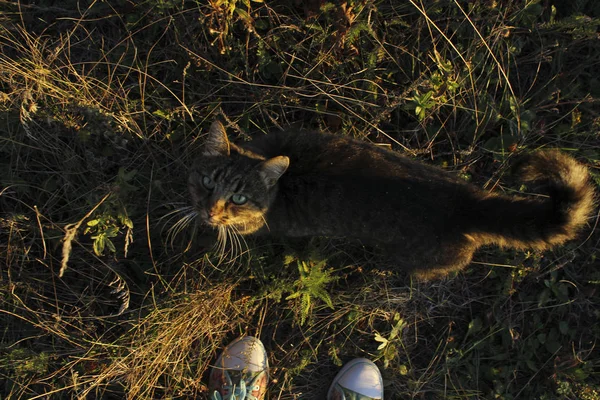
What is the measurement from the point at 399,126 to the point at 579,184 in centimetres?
135

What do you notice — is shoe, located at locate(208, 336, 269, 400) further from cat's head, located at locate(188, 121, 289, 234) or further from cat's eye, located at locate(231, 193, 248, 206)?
cat's eye, located at locate(231, 193, 248, 206)

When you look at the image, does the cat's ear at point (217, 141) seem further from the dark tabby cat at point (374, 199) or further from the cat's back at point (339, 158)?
the cat's back at point (339, 158)

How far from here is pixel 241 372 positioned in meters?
2.91

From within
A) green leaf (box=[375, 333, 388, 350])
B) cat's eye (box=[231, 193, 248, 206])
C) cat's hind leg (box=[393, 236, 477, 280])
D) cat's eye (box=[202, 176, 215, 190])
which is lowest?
green leaf (box=[375, 333, 388, 350])

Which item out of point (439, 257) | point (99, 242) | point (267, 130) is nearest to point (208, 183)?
point (99, 242)

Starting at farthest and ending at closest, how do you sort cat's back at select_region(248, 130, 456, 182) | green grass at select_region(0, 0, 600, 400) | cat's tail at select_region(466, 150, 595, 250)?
green grass at select_region(0, 0, 600, 400)
cat's back at select_region(248, 130, 456, 182)
cat's tail at select_region(466, 150, 595, 250)

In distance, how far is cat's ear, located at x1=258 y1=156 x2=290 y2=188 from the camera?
2.10 metres

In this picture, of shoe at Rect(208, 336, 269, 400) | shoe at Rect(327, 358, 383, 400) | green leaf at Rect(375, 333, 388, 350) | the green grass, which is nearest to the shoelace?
shoe at Rect(208, 336, 269, 400)

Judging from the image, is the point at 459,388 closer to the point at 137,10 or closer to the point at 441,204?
the point at 441,204

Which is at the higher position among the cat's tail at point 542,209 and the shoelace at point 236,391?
the cat's tail at point 542,209

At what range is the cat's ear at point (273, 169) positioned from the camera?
6.89 feet

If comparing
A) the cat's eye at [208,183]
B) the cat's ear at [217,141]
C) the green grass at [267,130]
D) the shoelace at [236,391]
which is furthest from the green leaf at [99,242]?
the shoelace at [236,391]

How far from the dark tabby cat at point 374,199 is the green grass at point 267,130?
1.87 ft

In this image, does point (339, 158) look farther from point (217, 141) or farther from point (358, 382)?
point (358, 382)
